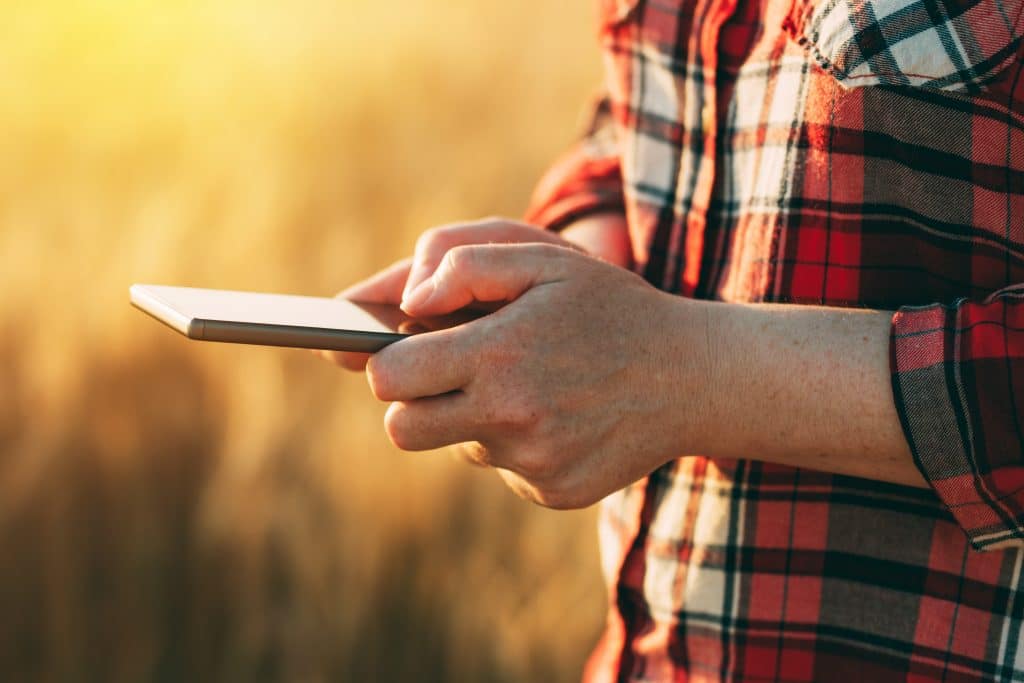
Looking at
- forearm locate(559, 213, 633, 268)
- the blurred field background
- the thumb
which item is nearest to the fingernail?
the thumb

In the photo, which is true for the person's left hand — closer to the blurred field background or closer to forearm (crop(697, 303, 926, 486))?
forearm (crop(697, 303, 926, 486))

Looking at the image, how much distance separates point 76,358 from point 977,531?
1.40 metres

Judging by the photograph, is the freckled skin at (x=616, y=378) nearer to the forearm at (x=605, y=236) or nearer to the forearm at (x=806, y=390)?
the forearm at (x=806, y=390)

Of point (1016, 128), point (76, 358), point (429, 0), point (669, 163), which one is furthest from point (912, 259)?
point (429, 0)

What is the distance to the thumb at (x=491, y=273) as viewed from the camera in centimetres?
73

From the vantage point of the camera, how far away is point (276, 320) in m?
0.73

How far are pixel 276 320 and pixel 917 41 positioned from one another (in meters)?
→ 0.44

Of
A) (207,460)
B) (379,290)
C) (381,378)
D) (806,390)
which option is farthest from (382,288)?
(207,460)

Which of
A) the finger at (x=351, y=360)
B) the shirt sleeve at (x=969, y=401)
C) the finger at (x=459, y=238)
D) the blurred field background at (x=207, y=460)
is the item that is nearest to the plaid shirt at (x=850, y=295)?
the shirt sleeve at (x=969, y=401)

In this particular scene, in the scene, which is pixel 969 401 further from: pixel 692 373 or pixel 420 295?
pixel 420 295

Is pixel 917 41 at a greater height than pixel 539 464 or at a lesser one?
greater

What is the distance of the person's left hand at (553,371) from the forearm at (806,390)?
2cm

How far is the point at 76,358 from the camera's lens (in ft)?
5.72

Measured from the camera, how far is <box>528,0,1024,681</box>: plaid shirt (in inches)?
27.4
